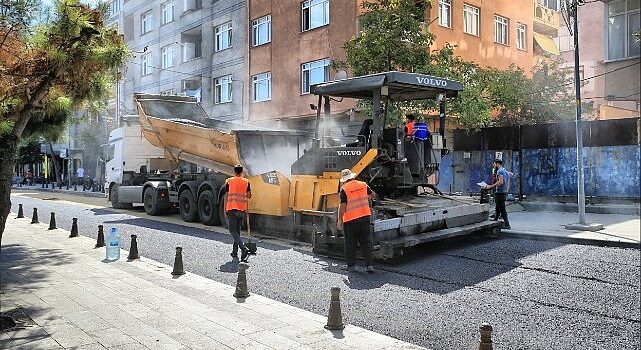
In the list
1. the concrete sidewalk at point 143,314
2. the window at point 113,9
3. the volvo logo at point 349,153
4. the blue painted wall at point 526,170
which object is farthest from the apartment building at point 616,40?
the blue painted wall at point 526,170

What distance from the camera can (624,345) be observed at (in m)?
4.51

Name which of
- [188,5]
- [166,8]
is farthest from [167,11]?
[188,5]

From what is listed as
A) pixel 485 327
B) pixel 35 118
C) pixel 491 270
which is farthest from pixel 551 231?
pixel 35 118

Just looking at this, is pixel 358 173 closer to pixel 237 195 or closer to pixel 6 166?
pixel 237 195

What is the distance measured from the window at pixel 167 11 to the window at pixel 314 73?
380 inches

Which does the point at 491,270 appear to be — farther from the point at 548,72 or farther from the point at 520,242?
the point at 548,72

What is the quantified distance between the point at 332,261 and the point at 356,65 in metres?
6.39

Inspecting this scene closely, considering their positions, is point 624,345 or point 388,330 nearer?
point 624,345

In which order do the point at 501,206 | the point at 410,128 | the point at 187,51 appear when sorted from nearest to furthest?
the point at 410,128
the point at 501,206
the point at 187,51

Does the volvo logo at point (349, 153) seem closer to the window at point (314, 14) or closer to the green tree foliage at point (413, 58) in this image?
the green tree foliage at point (413, 58)

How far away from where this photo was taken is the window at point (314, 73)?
19625 millimetres

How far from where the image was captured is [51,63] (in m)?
5.36

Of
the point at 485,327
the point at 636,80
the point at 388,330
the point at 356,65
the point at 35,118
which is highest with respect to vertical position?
the point at 356,65

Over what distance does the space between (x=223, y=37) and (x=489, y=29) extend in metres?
16.3
